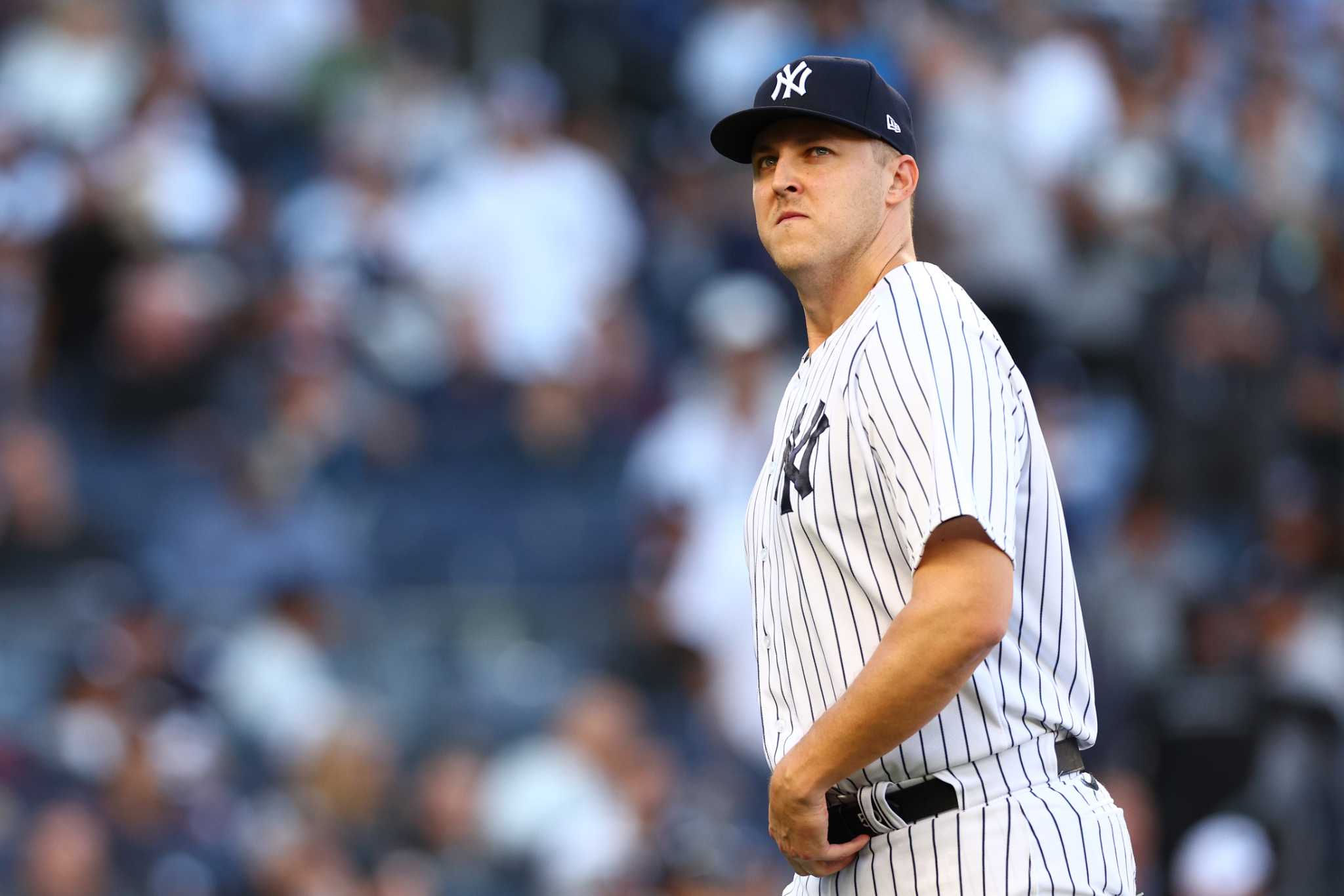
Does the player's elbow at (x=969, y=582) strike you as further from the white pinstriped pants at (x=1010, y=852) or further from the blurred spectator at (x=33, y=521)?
the blurred spectator at (x=33, y=521)

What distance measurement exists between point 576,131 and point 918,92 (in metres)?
1.85

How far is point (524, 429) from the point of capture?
340 inches

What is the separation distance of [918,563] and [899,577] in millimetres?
125

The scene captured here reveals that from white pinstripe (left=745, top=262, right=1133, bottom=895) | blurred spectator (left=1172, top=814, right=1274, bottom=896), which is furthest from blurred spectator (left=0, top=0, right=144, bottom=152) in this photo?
white pinstripe (left=745, top=262, right=1133, bottom=895)

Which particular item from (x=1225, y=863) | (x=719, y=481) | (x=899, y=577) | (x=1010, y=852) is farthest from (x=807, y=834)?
(x=719, y=481)

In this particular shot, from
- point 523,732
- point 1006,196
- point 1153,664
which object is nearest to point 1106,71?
point 1006,196

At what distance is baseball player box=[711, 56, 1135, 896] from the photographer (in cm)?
246

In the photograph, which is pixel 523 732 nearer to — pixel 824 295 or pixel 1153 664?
pixel 1153 664

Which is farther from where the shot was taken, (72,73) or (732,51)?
(732,51)

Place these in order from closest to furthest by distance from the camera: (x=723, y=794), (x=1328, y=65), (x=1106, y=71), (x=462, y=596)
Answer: (x=723, y=794), (x=462, y=596), (x=1106, y=71), (x=1328, y=65)

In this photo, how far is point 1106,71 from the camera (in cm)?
1080

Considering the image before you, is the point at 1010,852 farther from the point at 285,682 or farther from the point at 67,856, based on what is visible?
the point at 285,682

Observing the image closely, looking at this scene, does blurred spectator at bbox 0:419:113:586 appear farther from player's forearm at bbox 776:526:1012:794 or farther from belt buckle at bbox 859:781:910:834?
player's forearm at bbox 776:526:1012:794

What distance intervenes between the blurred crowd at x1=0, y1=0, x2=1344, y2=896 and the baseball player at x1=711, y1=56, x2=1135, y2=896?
3902mm
